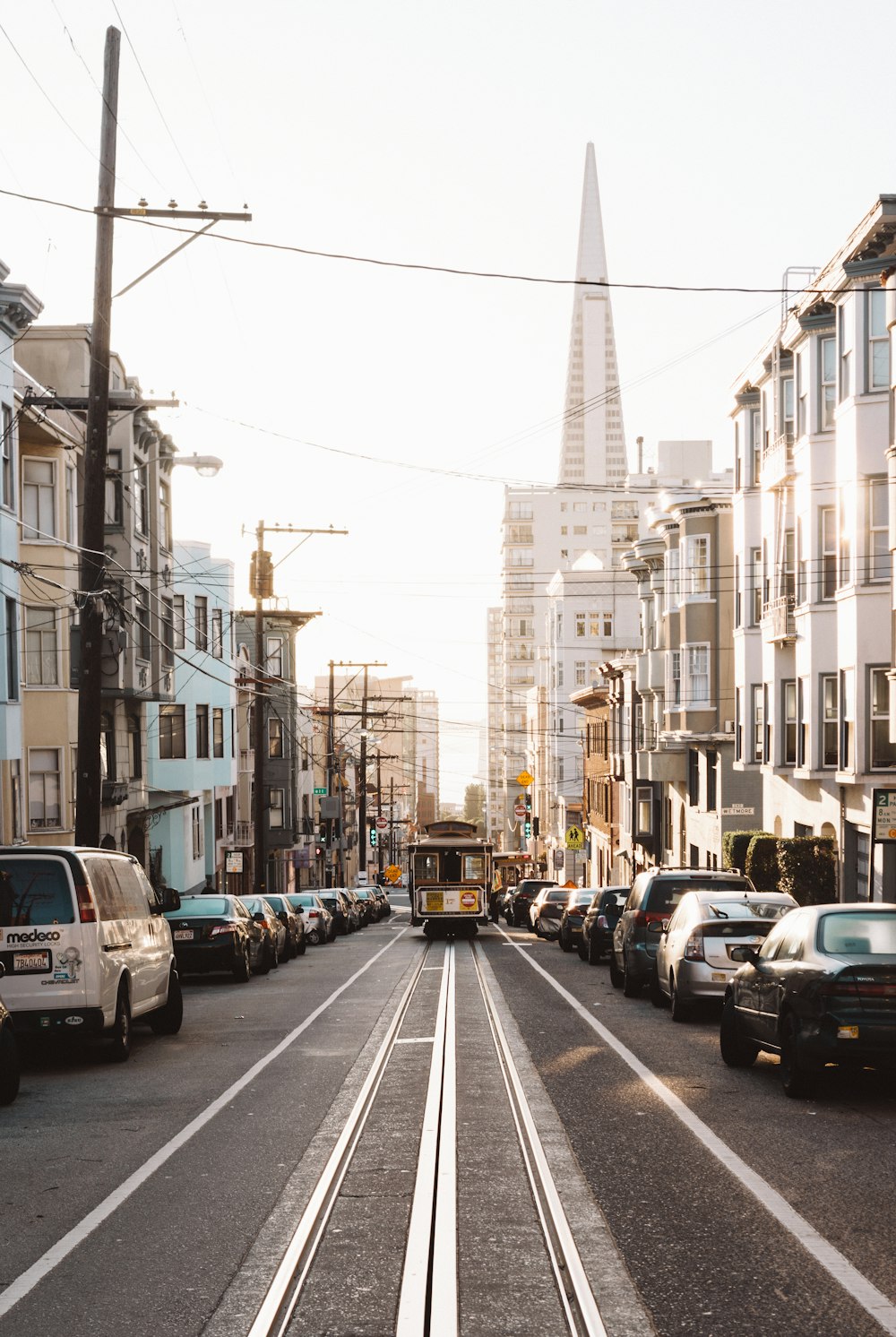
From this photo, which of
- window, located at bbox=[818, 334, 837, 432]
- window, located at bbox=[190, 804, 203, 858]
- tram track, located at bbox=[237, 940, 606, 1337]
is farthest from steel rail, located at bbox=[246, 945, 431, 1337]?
window, located at bbox=[190, 804, 203, 858]

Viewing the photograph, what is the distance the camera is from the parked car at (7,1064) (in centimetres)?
1229

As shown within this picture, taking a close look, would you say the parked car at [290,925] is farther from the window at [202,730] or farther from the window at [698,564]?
the window at [202,730]

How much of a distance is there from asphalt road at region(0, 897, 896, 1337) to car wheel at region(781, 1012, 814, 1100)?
0.65 feet

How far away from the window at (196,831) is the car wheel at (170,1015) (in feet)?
132

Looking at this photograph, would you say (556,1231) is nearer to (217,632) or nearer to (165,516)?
(165,516)

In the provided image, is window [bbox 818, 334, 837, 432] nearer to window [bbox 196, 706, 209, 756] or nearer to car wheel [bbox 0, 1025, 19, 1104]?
car wheel [bbox 0, 1025, 19, 1104]

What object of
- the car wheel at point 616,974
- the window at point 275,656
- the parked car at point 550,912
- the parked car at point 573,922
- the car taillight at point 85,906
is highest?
the window at point 275,656

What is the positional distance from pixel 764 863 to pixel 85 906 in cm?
2438

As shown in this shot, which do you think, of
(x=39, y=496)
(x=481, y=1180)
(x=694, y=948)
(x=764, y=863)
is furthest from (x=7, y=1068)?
(x=764, y=863)

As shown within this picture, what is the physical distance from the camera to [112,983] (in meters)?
14.9

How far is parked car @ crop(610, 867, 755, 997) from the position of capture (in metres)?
21.2

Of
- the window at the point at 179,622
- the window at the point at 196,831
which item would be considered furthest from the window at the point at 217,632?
the window at the point at 196,831

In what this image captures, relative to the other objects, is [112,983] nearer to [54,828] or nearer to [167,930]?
[167,930]

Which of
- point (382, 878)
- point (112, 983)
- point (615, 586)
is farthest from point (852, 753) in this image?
point (382, 878)
